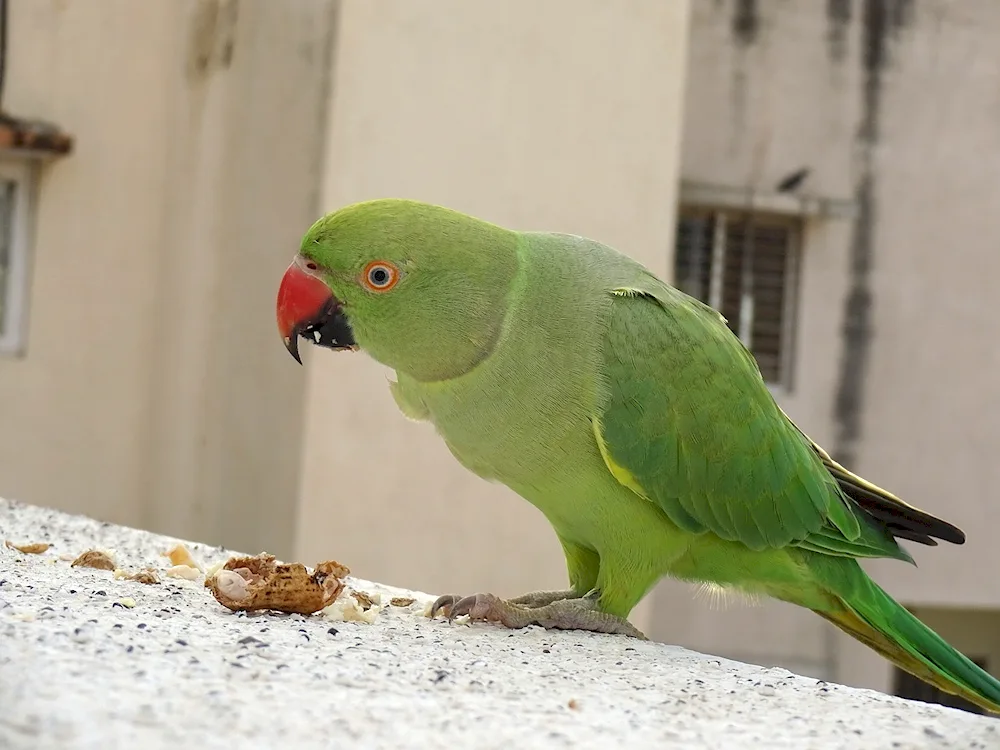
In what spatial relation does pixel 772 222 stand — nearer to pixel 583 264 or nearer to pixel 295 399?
pixel 295 399

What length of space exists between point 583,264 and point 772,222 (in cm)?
534

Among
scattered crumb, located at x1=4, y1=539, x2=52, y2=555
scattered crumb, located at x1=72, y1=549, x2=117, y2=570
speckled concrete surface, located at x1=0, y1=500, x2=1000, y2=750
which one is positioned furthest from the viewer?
scattered crumb, located at x1=4, y1=539, x2=52, y2=555

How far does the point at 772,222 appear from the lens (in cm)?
777

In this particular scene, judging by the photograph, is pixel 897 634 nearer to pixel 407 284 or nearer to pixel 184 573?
pixel 407 284

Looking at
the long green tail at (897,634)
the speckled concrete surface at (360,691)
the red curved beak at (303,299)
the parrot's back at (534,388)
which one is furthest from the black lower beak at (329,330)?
the long green tail at (897,634)

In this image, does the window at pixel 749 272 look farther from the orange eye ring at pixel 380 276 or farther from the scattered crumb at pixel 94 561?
the scattered crumb at pixel 94 561

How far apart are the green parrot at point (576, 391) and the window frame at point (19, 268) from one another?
499 cm

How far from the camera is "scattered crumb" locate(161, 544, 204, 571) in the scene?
115 inches

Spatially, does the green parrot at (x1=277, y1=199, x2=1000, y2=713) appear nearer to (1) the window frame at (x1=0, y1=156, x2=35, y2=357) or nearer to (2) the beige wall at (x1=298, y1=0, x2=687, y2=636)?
(2) the beige wall at (x1=298, y1=0, x2=687, y2=636)

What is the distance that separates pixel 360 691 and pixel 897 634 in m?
1.74

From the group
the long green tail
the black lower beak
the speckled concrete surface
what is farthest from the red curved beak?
the long green tail

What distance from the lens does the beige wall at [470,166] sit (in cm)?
589

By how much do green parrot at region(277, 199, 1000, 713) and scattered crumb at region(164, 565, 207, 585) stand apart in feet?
2.01

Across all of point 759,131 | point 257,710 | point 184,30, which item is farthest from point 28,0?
point 257,710
